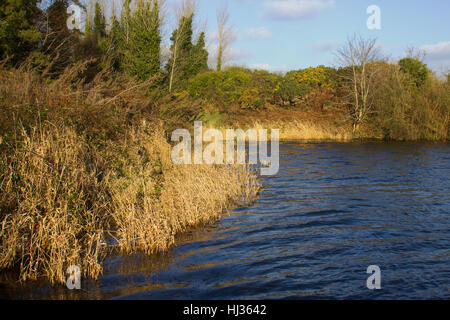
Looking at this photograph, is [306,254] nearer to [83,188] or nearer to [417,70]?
[83,188]

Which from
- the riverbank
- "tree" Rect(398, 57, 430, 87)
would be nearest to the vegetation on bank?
the riverbank

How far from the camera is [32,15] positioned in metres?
16.3

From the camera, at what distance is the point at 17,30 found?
15000mm

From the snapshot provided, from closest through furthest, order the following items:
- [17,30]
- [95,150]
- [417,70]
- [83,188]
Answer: [83,188] < [95,150] < [17,30] < [417,70]

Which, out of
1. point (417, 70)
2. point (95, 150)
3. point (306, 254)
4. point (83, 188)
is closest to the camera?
point (306, 254)

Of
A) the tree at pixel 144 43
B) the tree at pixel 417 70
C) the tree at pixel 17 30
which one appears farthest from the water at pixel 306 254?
the tree at pixel 417 70

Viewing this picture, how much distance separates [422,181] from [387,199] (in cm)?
317

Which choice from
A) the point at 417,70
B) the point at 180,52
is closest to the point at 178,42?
the point at 180,52

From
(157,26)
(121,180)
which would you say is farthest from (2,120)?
(157,26)

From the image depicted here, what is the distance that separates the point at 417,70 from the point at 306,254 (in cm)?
2585

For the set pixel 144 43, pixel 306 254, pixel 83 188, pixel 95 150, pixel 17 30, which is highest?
pixel 144 43

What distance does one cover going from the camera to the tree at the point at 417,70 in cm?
2777

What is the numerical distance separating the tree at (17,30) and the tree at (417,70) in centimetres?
2295

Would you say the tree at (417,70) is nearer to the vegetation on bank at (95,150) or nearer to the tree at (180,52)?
the vegetation on bank at (95,150)
